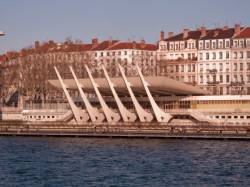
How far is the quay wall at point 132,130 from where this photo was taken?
73625mm

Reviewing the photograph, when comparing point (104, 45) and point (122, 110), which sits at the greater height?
point (104, 45)

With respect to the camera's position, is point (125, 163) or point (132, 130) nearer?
point (125, 163)

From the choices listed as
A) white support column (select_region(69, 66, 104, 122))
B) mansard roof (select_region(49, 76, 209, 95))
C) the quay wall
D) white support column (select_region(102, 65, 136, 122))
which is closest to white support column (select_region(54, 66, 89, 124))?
mansard roof (select_region(49, 76, 209, 95))

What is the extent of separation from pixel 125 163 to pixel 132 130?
25840 mm

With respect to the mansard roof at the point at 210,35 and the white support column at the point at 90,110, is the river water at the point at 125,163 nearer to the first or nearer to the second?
the white support column at the point at 90,110

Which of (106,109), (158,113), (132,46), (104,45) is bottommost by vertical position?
(158,113)

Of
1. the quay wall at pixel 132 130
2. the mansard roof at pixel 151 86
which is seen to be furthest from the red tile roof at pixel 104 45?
the quay wall at pixel 132 130

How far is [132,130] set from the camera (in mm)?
79562

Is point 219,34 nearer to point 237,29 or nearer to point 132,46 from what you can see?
point 237,29

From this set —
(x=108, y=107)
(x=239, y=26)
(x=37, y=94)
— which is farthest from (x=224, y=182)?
(x=239, y=26)

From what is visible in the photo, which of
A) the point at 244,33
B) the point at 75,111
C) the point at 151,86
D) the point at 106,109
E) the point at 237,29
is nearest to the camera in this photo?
the point at 151,86

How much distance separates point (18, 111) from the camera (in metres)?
104

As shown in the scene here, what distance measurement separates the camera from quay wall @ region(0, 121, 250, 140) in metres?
73.6

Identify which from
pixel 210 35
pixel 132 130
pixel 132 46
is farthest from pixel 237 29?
pixel 132 130
